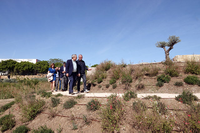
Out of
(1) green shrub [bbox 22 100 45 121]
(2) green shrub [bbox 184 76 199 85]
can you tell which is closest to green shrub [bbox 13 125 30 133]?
(1) green shrub [bbox 22 100 45 121]

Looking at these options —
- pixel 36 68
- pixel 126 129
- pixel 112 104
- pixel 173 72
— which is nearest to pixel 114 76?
pixel 173 72

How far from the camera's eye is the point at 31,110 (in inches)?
191

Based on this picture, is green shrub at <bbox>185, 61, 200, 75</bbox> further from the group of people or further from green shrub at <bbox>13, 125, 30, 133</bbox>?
green shrub at <bbox>13, 125, 30, 133</bbox>

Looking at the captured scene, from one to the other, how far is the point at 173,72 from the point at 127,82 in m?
3.43

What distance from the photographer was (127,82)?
8180 millimetres

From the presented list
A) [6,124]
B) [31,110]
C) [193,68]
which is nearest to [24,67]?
[6,124]

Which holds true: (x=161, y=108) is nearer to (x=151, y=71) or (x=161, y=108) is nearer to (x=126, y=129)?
(x=126, y=129)

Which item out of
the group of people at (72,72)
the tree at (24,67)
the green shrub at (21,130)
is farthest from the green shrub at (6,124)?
the tree at (24,67)

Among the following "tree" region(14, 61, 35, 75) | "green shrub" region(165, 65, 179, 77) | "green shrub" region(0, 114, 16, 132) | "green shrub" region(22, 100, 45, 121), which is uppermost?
"tree" region(14, 61, 35, 75)

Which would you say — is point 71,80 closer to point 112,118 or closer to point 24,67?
point 112,118

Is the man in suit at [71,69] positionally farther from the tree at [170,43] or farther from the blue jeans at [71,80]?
the tree at [170,43]

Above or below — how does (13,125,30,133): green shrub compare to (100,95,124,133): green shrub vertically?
below

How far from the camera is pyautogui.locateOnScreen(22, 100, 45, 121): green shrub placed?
15.6 feet

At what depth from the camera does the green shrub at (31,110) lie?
4.75 m
